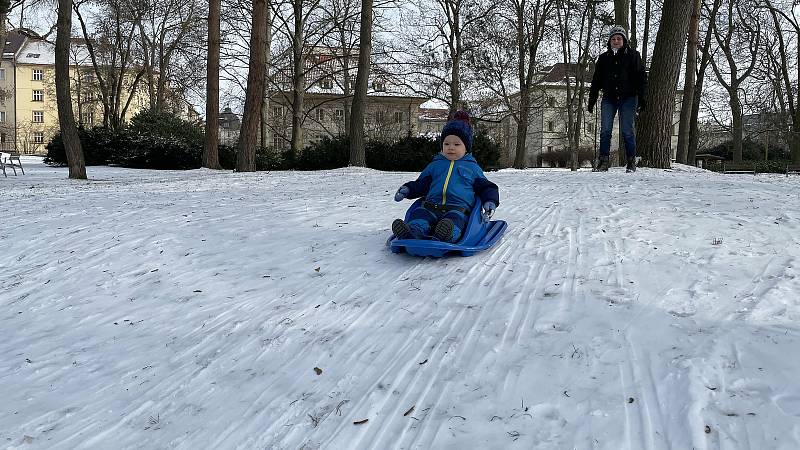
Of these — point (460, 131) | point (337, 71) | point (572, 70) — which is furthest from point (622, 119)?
point (572, 70)

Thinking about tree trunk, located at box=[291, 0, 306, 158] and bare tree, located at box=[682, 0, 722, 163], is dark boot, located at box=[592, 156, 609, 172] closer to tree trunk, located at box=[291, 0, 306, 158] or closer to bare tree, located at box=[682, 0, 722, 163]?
tree trunk, located at box=[291, 0, 306, 158]

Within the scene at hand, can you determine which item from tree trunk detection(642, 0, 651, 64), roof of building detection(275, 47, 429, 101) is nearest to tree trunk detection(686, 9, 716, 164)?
tree trunk detection(642, 0, 651, 64)

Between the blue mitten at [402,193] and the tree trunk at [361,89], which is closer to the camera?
the blue mitten at [402,193]

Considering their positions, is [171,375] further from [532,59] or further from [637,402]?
[532,59]

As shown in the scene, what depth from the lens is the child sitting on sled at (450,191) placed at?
413cm

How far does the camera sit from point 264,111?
27828 mm

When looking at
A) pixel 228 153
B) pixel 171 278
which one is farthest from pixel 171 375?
pixel 228 153

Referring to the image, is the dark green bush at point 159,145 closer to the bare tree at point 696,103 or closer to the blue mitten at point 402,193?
the blue mitten at point 402,193

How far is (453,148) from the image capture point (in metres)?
4.63

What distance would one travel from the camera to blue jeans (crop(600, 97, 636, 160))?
361 inches

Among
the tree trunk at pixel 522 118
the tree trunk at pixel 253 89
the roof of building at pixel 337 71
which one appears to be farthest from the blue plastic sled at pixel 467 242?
the tree trunk at pixel 522 118

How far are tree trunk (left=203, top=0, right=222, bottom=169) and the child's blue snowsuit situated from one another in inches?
546

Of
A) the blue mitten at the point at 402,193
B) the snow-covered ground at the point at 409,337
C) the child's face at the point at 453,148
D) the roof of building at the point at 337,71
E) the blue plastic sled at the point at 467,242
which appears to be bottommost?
the snow-covered ground at the point at 409,337

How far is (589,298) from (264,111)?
87.4 feet
